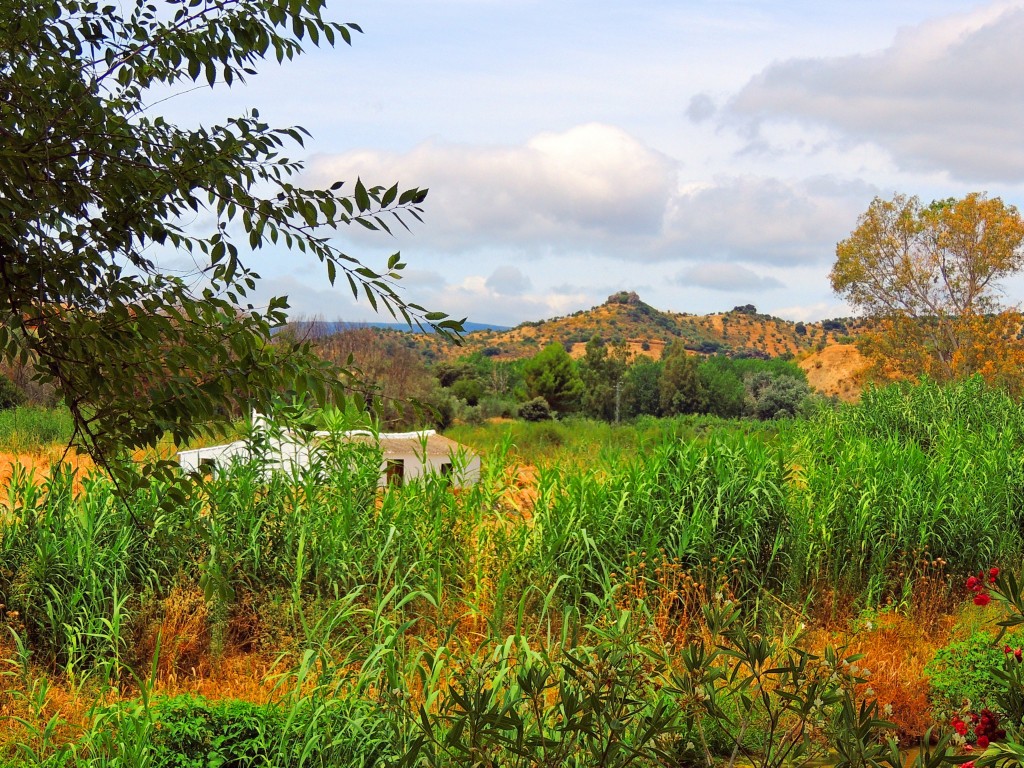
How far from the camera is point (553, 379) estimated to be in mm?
38594

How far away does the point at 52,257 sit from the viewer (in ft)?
8.82

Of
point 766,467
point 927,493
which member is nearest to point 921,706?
point 766,467

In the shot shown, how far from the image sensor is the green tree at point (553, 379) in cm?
3875

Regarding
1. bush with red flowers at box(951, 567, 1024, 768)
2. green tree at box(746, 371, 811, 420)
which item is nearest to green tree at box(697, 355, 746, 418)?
green tree at box(746, 371, 811, 420)

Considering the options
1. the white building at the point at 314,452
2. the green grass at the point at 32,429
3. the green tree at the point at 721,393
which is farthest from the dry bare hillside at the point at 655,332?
the white building at the point at 314,452

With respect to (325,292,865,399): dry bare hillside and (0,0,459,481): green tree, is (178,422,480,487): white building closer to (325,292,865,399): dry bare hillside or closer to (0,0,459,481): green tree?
(0,0,459,481): green tree

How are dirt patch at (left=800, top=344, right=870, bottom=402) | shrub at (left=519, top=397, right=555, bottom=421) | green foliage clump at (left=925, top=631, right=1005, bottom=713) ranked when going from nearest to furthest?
green foliage clump at (left=925, top=631, right=1005, bottom=713) < shrub at (left=519, top=397, right=555, bottom=421) < dirt patch at (left=800, top=344, right=870, bottom=402)

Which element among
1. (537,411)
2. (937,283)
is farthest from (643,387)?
(937,283)

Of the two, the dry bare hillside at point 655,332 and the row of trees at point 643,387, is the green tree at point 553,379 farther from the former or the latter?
the dry bare hillside at point 655,332

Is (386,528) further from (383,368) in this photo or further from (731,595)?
(383,368)

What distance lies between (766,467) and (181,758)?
3.99 m

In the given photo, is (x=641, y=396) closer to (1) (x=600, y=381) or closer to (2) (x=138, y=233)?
(1) (x=600, y=381)

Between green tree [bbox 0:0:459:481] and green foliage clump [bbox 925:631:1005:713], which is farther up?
green tree [bbox 0:0:459:481]

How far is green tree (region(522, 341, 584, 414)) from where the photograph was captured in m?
38.8
